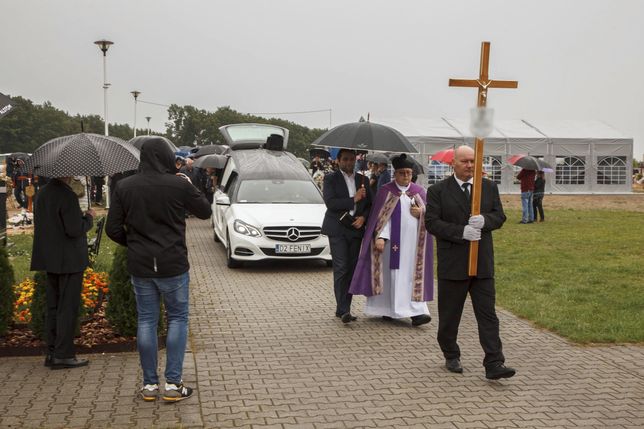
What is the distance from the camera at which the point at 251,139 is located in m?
20.2

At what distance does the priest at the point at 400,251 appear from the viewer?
331 inches

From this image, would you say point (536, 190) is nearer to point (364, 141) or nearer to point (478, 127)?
point (364, 141)

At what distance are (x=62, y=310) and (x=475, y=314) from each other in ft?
11.0

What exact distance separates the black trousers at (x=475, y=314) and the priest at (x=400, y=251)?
5.55ft

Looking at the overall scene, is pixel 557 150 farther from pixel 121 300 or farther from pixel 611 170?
pixel 121 300

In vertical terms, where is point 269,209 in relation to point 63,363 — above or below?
above

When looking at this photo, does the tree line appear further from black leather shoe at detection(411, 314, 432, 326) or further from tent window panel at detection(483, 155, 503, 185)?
→ black leather shoe at detection(411, 314, 432, 326)

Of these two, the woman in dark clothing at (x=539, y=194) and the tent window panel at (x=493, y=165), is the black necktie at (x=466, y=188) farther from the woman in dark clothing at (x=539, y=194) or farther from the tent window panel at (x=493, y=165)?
the tent window panel at (x=493, y=165)

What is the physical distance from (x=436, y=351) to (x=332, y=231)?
6.39 feet

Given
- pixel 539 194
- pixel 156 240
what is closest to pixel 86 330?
pixel 156 240

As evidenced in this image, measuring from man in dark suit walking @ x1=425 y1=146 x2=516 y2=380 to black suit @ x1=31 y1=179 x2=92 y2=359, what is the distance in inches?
112

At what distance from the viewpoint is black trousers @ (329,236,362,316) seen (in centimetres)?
867

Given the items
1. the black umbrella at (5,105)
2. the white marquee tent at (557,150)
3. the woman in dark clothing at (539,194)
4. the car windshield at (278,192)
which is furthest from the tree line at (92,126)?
the black umbrella at (5,105)

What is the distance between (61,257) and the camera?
6.39 metres
